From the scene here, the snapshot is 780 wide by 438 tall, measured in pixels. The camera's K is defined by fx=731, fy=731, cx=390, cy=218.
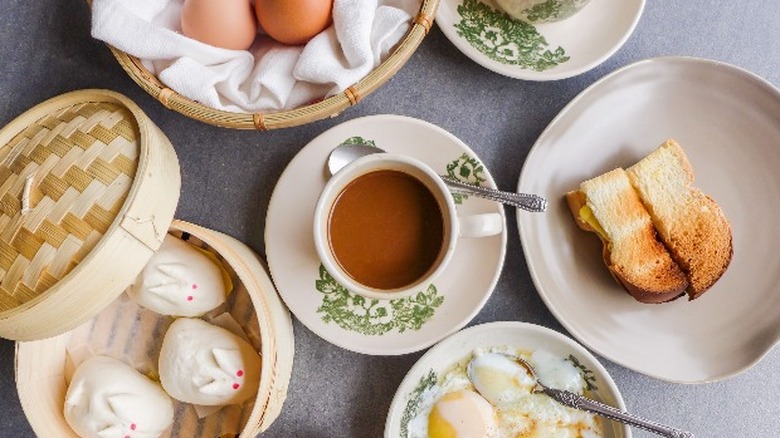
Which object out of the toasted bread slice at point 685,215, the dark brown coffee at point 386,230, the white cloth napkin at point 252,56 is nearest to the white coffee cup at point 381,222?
the dark brown coffee at point 386,230

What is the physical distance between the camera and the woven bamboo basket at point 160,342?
84cm

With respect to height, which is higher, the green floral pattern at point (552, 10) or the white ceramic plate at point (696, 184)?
the green floral pattern at point (552, 10)

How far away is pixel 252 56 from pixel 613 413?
0.61 metres

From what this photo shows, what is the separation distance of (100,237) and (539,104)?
1.86ft

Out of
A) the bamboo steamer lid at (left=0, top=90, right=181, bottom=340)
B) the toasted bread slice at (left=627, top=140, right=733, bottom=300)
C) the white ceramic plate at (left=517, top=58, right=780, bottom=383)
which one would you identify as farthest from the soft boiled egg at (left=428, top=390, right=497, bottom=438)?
the bamboo steamer lid at (left=0, top=90, right=181, bottom=340)

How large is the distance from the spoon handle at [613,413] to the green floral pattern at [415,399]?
154 mm

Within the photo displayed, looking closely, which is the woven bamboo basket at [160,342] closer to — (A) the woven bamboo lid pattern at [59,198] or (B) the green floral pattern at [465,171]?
(A) the woven bamboo lid pattern at [59,198]

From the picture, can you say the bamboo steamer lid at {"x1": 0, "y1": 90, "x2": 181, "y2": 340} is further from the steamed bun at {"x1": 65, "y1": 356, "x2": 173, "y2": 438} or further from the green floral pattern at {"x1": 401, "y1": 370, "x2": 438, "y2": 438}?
the green floral pattern at {"x1": 401, "y1": 370, "x2": 438, "y2": 438}

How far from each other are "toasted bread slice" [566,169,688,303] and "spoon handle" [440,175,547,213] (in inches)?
2.5

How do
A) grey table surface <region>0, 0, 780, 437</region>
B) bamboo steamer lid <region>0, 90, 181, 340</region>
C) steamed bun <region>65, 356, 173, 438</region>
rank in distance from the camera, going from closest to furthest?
bamboo steamer lid <region>0, 90, 181, 340</region> → steamed bun <region>65, 356, 173, 438</region> → grey table surface <region>0, 0, 780, 437</region>

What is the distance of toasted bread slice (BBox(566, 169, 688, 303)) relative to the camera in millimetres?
892

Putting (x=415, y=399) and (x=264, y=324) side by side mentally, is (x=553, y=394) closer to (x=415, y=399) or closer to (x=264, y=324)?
(x=415, y=399)

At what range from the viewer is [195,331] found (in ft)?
2.86

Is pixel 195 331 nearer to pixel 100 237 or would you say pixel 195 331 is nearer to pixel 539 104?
pixel 100 237
